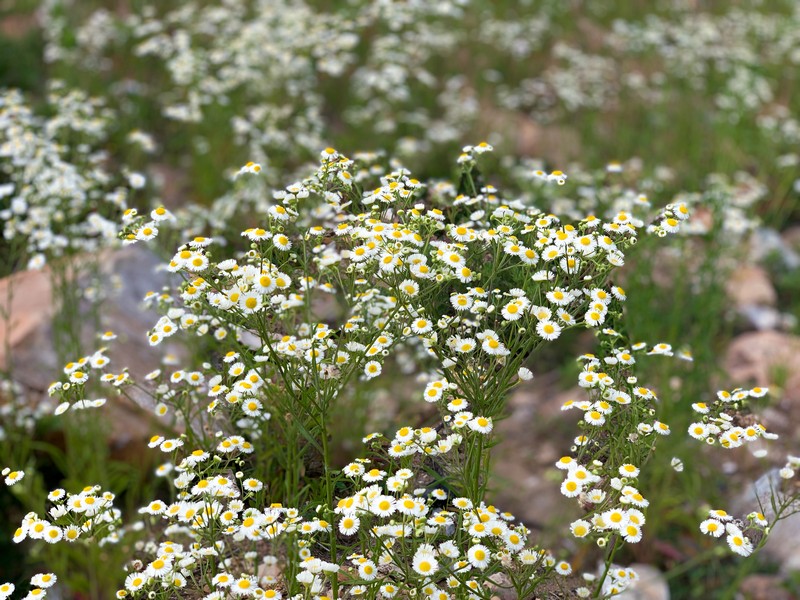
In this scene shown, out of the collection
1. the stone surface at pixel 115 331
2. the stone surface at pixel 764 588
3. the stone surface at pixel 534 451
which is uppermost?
the stone surface at pixel 115 331

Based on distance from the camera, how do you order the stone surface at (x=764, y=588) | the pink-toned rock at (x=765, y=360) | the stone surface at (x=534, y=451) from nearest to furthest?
the stone surface at (x=764, y=588)
the stone surface at (x=534, y=451)
the pink-toned rock at (x=765, y=360)

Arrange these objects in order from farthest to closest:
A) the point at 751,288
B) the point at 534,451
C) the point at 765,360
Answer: the point at 751,288, the point at 765,360, the point at 534,451

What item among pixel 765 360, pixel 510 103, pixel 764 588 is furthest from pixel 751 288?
pixel 764 588

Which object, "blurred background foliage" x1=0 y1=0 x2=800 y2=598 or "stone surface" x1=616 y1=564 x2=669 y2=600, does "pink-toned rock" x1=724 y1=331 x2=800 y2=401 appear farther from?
"stone surface" x1=616 y1=564 x2=669 y2=600

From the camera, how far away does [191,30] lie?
5992mm

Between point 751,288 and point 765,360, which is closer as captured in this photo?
point 765,360

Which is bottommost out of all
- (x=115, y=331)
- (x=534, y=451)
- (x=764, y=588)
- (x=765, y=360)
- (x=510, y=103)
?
(x=534, y=451)

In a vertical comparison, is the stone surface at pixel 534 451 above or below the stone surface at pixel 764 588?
below

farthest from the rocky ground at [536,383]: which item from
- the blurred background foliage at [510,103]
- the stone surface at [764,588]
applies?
the blurred background foliage at [510,103]

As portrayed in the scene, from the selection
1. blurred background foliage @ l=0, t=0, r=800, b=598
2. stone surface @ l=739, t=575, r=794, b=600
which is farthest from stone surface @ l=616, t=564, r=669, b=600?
stone surface @ l=739, t=575, r=794, b=600

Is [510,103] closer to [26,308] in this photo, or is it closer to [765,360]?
[765,360]

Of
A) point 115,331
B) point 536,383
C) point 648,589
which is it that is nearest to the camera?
point 648,589

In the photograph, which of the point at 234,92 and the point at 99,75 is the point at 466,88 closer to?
the point at 234,92

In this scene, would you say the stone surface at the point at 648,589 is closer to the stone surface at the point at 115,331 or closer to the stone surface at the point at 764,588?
the stone surface at the point at 764,588
